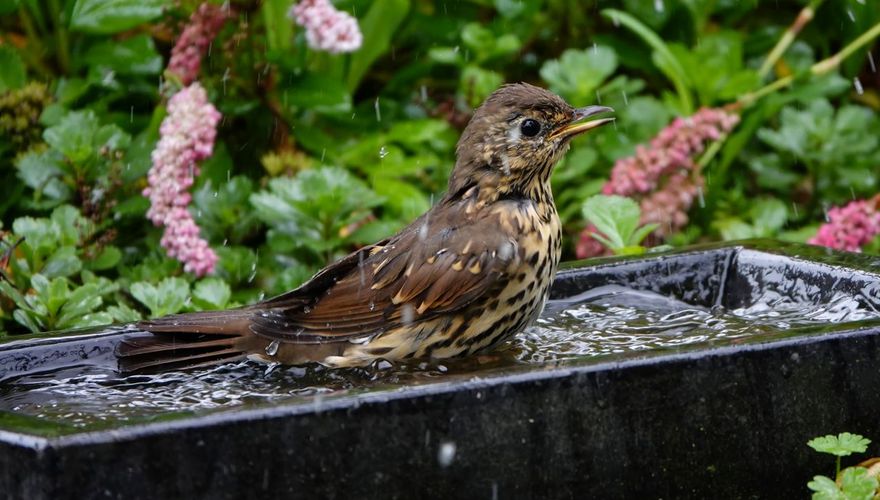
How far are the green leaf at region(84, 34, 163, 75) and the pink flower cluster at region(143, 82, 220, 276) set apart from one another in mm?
670

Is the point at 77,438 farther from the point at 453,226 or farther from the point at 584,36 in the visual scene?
the point at 584,36

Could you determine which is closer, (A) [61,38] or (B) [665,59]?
(A) [61,38]

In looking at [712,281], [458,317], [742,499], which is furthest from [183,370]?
[712,281]

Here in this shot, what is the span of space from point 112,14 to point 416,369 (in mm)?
2582

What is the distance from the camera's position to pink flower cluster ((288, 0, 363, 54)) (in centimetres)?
535

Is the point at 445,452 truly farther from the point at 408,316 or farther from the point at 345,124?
the point at 345,124

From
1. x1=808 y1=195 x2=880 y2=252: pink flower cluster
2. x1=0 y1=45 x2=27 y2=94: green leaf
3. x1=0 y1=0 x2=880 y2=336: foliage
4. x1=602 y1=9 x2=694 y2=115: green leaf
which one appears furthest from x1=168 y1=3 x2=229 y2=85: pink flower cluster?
x1=808 y1=195 x2=880 y2=252: pink flower cluster

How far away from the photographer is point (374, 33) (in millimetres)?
6141

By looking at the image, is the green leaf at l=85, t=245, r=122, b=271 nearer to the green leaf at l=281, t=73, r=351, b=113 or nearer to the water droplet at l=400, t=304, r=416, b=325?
the green leaf at l=281, t=73, r=351, b=113

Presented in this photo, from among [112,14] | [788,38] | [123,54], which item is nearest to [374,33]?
[123,54]

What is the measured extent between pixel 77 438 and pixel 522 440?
90cm

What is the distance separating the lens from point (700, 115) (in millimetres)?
5777

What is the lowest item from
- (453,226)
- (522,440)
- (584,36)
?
(522,440)

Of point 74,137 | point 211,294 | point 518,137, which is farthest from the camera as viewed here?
point 74,137
